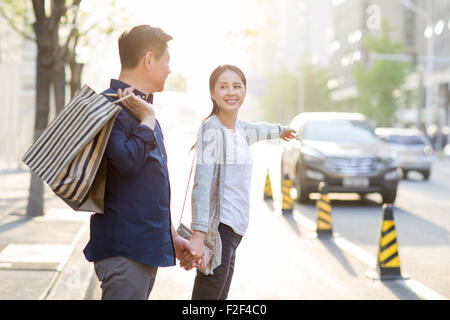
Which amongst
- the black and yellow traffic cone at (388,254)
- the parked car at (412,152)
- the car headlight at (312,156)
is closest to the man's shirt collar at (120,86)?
the black and yellow traffic cone at (388,254)

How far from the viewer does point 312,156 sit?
46.6 feet

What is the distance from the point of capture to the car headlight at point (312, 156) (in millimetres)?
14094

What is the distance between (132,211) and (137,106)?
1.38 ft

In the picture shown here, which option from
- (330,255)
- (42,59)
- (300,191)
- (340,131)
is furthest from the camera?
(340,131)

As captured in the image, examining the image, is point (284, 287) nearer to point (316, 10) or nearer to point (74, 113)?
point (74, 113)

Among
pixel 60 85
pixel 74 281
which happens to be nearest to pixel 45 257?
pixel 74 281

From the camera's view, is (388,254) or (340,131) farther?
(340,131)

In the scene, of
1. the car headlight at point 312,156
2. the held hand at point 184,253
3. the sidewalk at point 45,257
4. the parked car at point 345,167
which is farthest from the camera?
the car headlight at point 312,156

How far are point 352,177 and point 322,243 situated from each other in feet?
14.8

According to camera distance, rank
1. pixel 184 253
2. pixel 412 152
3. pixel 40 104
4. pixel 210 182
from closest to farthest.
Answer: pixel 184 253 < pixel 210 182 < pixel 40 104 < pixel 412 152

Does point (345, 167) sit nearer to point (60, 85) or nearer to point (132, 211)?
point (60, 85)

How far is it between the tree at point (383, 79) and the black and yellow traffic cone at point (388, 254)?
4871cm

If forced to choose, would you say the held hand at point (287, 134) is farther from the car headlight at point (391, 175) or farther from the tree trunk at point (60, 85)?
the tree trunk at point (60, 85)
